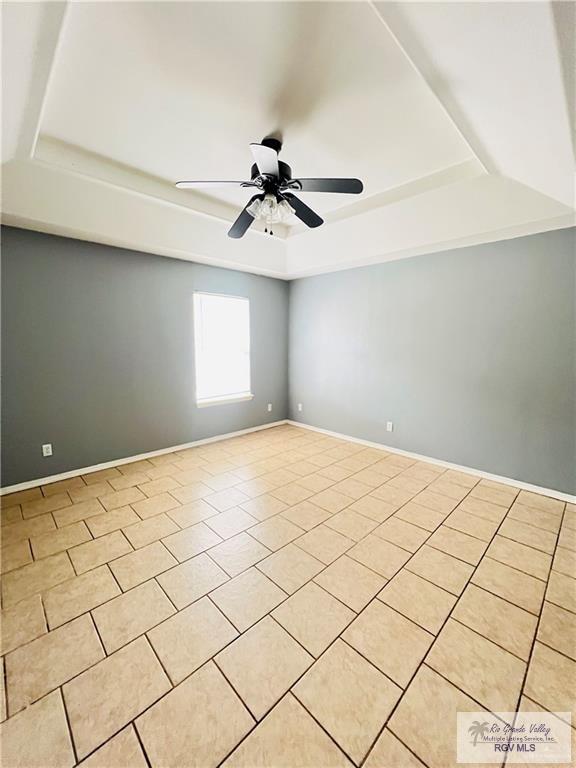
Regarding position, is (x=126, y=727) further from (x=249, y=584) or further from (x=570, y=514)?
(x=570, y=514)

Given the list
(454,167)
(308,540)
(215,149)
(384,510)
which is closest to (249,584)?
(308,540)

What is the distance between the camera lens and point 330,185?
2.08 meters

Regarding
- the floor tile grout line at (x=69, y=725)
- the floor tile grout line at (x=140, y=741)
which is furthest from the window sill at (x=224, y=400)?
the floor tile grout line at (x=140, y=741)

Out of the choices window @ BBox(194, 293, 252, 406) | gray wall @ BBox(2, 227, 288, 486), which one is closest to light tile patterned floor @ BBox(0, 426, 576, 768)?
gray wall @ BBox(2, 227, 288, 486)

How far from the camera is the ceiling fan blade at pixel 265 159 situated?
5.77 ft

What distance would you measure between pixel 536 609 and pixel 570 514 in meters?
1.33

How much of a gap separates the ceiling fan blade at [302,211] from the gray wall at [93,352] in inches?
73.3

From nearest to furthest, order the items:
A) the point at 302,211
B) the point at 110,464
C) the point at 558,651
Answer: the point at 558,651 < the point at 302,211 < the point at 110,464

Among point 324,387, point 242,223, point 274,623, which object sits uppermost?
point 242,223

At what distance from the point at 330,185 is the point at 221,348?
264 cm

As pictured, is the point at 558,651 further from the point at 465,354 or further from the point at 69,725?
the point at 465,354

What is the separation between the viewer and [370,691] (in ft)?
4.02

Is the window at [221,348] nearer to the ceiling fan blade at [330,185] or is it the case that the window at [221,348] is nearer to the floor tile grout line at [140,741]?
the ceiling fan blade at [330,185]

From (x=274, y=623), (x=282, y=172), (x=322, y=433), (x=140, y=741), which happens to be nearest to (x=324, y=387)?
A: (x=322, y=433)
